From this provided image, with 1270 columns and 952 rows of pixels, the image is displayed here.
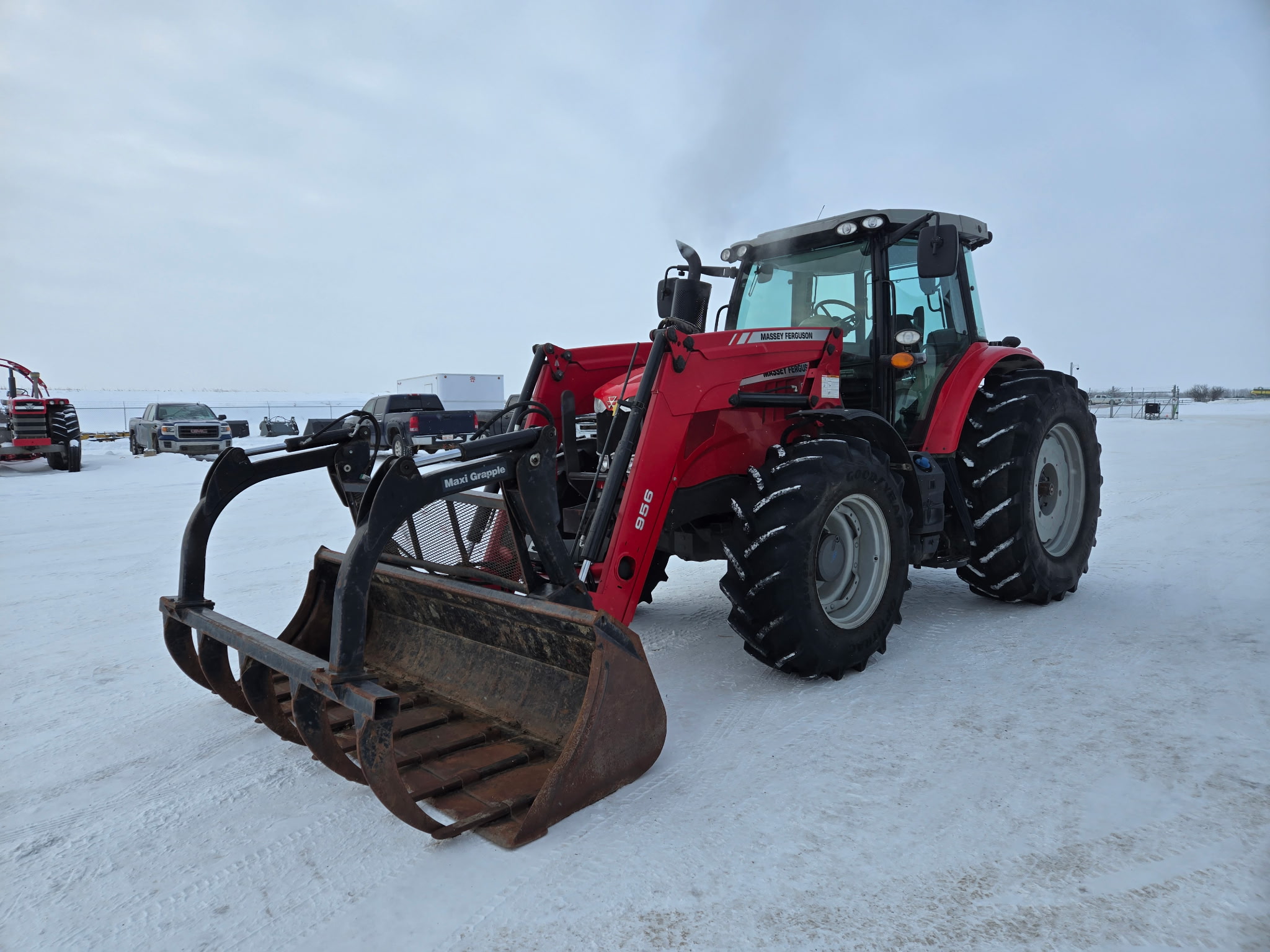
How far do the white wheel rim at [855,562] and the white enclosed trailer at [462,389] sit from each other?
21.1 m

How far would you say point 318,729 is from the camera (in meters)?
2.63

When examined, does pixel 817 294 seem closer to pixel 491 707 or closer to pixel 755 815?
pixel 491 707

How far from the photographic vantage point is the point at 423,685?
3695 mm

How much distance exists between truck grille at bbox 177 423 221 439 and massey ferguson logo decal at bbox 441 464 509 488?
20.1 m

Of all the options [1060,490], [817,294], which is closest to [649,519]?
[817,294]

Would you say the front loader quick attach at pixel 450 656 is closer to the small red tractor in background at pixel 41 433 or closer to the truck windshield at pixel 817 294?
the truck windshield at pixel 817 294

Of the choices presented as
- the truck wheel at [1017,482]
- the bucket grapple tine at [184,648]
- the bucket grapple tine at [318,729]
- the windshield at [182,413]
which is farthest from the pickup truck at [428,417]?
the bucket grapple tine at [318,729]

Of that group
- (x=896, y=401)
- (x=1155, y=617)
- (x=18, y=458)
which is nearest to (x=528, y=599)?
(x=896, y=401)

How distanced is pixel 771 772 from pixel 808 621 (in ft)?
2.87

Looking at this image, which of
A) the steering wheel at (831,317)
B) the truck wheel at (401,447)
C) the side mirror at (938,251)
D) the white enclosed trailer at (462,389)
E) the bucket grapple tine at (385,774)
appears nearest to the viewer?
the bucket grapple tine at (385,774)

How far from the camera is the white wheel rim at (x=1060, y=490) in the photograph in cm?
567

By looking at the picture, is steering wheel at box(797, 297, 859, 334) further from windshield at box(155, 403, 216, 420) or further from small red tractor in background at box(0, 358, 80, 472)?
windshield at box(155, 403, 216, 420)

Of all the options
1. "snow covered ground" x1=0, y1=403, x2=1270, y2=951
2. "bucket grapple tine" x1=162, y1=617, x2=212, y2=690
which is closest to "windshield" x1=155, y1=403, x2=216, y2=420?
"snow covered ground" x1=0, y1=403, x2=1270, y2=951

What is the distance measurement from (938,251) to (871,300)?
572 millimetres
